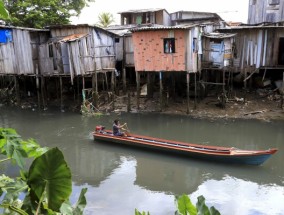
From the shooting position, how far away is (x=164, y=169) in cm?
1145

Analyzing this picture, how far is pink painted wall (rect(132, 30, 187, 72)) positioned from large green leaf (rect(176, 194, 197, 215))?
14.7 metres

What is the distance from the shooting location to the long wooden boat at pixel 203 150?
1078 centimetres

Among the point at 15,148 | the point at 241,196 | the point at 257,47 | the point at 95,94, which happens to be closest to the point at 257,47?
the point at 257,47

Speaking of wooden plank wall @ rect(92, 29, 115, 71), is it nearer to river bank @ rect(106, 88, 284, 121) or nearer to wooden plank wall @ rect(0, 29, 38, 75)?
river bank @ rect(106, 88, 284, 121)

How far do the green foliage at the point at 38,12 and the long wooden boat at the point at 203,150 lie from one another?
1241cm

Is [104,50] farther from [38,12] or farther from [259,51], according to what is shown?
[259,51]

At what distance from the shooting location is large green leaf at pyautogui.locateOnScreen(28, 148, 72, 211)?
8.64 ft

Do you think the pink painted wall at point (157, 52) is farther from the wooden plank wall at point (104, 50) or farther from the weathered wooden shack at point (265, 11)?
the weathered wooden shack at point (265, 11)

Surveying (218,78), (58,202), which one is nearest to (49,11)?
(218,78)

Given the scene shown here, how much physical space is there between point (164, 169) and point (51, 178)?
9017 millimetres

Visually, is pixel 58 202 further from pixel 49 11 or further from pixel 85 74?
pixel 49 11

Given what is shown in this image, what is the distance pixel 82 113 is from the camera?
61.7 ft

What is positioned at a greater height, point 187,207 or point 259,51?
point 259,51

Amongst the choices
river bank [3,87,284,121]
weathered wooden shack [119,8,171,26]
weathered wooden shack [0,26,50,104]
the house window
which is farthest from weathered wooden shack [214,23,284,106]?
weathered wooden shack [0,26,50,104]
